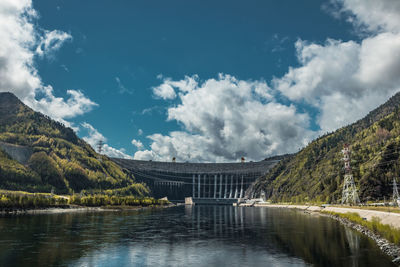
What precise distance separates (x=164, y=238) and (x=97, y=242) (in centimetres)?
1221

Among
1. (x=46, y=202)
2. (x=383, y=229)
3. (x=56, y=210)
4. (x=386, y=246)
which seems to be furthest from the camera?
(x=46, y=202)

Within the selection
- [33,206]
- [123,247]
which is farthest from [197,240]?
[33,206]

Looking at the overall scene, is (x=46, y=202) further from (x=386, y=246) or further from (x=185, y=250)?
(x=386, y=246)

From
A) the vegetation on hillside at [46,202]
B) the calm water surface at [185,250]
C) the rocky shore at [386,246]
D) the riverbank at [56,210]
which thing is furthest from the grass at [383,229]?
the vegetation on hillside at [46,202]

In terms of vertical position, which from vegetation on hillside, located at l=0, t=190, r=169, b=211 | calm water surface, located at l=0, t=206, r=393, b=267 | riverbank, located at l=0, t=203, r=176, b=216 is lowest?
calm water surface, located at l=0, t=206, r=393, b=267

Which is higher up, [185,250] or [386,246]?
[386,246]

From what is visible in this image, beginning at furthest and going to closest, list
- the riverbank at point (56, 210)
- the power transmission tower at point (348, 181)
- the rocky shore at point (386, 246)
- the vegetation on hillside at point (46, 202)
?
the power transmission tower at point (348, 181) < the vegetation on hillside at point (46, 202) < the riverbank at point (56, 210) < the rocky shore at point (386, 246)

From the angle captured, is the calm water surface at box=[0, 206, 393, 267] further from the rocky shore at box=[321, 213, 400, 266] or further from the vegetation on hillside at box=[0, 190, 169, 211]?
the vegetation on hillside at box=[0, 190, 169, 211]

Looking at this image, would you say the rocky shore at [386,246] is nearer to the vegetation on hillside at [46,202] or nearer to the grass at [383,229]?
the grass at [383,229]

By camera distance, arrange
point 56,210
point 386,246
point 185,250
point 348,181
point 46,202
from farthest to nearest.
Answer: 1. point 46,202
2. point 56,210
3. point 348,181
4. point 185,250
5. point 386,246

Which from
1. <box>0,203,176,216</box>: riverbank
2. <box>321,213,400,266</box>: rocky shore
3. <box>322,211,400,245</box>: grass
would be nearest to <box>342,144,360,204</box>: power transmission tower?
<box>322,211,400,245</box>: grass

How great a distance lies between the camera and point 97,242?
53.2 metres

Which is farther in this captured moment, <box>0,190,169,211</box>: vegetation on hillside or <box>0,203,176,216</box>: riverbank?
<box>0,190,169,211</box>: vegetation on hillside

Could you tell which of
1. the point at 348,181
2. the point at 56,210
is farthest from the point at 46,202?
the point at 348,181
